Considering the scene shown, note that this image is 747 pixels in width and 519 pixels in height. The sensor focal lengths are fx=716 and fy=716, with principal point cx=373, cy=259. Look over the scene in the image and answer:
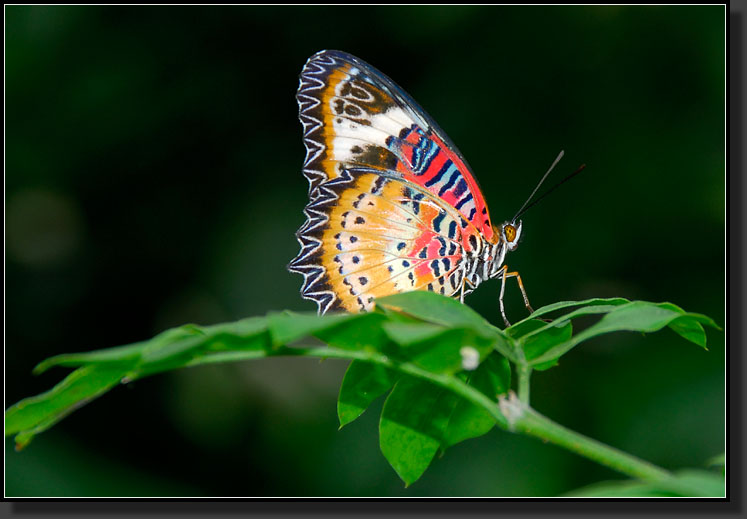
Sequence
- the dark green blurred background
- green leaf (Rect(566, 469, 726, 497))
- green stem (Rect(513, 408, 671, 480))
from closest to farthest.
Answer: green leaf (Rect(566, 469, 726, 497)) → green stem (Rect(513, 408, 671, 480)) → the dark green blurred background

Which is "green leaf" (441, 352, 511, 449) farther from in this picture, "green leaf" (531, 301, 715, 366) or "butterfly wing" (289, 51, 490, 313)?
"butterfly wing" (289, 51, 490, 313)

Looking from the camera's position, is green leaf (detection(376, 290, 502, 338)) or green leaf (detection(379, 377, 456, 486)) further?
green leaf (detection(379, 377, 456, 486))

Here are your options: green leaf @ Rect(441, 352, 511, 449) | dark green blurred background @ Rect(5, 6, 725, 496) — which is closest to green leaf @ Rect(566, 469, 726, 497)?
green leaf @ Rect(441, 352, 511, 449)

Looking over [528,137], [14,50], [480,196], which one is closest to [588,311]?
[480,196]

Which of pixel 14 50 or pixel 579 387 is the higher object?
pixel 14 50

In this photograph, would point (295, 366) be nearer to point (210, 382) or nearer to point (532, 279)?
point (210, 382)

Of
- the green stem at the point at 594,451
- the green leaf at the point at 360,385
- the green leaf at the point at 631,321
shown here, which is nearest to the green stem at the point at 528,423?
the green stem at the point at 594,451
